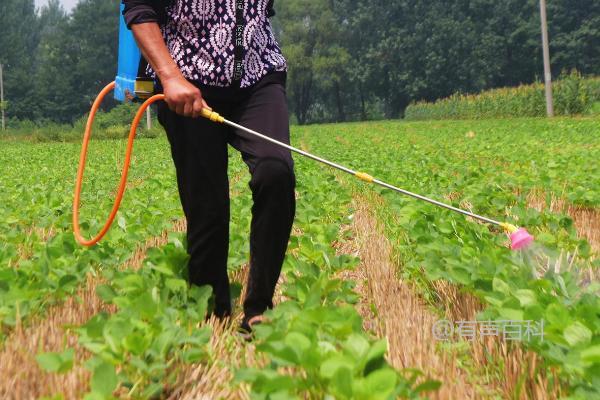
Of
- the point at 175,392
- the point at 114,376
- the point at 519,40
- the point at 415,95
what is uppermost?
the point at 519,40

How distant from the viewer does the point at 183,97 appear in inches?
100

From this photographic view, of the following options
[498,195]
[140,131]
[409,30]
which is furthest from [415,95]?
[498,195]

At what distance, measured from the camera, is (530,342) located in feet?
6.73

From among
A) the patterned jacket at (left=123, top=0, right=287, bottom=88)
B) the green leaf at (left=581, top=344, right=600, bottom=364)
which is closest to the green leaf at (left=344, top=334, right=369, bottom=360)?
the green leaf at (left=581, top=344, right=600, bottom=364)

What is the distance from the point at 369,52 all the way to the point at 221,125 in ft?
223

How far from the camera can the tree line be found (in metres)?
61.6

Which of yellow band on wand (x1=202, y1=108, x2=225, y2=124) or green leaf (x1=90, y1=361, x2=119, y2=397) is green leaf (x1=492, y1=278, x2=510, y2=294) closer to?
yellow band on wand (x1=202, y1=108, x2=225, y2=124)

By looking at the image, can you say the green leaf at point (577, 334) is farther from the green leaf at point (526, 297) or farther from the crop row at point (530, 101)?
the crop row at point (530, 101)

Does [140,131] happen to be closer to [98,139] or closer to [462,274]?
[98,139]

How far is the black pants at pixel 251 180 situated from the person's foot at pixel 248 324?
35 millimetres

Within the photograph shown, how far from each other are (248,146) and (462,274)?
1089 mm

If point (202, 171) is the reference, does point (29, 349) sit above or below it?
below

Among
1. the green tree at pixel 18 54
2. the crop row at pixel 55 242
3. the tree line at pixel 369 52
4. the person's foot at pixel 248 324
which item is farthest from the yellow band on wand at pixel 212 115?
the green tree at pixel 18 54

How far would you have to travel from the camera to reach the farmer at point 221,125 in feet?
8.71
